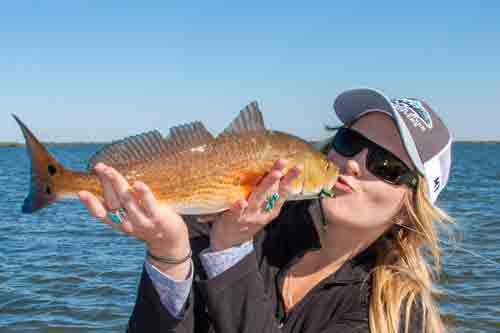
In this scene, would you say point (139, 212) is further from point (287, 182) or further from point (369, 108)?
point (369, 108)

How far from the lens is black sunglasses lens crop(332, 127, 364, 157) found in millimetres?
4141

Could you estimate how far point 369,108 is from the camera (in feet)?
13.8

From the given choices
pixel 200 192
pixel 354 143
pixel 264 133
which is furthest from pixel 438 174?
pixel 200 192

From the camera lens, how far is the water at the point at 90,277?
29.2ft

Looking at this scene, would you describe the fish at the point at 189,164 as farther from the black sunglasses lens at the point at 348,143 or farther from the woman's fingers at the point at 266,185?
the black sunglasses lens at the point at 348,143

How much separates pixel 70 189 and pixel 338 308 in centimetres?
216

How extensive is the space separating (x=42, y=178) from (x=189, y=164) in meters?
0.82

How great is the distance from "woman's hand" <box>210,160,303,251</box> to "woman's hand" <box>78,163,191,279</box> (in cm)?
27

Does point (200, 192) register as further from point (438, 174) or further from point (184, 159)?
point (438, 174)

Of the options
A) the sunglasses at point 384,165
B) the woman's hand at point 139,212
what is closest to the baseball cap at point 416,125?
the sunglasses at point 384,165

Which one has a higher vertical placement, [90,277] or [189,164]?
[189,164]

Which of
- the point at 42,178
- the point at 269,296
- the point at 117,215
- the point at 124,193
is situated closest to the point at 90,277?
the point at 269,296

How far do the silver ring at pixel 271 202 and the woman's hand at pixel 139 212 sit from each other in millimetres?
490

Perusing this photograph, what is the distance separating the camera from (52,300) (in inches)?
387
